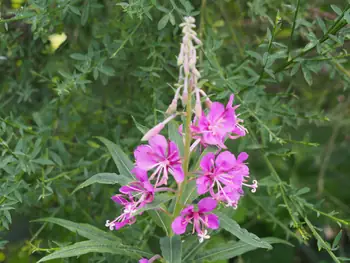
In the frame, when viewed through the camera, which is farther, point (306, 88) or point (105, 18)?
point (306, 88)

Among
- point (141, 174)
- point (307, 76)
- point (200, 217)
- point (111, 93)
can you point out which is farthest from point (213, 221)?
point (111, 93)

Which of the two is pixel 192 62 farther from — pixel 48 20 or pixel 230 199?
pixel 48 20

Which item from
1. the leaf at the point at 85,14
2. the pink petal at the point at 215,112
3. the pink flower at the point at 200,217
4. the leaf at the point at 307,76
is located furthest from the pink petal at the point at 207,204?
Answer: the leaf at the point at 85,14

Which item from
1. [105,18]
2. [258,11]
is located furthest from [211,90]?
[105,18]

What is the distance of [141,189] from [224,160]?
0.13m

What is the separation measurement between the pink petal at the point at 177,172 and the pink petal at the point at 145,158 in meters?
0.02

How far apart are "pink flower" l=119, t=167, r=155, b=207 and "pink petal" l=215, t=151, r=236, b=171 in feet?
0.33

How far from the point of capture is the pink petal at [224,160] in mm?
786

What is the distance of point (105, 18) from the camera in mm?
1312

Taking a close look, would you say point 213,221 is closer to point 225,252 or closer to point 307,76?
point 225,252

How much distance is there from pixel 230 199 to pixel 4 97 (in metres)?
0.64

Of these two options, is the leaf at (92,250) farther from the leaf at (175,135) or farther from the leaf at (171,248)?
the leaf at (175,135)

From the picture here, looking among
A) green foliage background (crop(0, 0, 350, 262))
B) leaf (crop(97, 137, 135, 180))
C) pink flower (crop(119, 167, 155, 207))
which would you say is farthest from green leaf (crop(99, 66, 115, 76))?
pink flower (crop(119, 167, 155, 207))

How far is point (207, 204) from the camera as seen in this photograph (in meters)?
0.80
